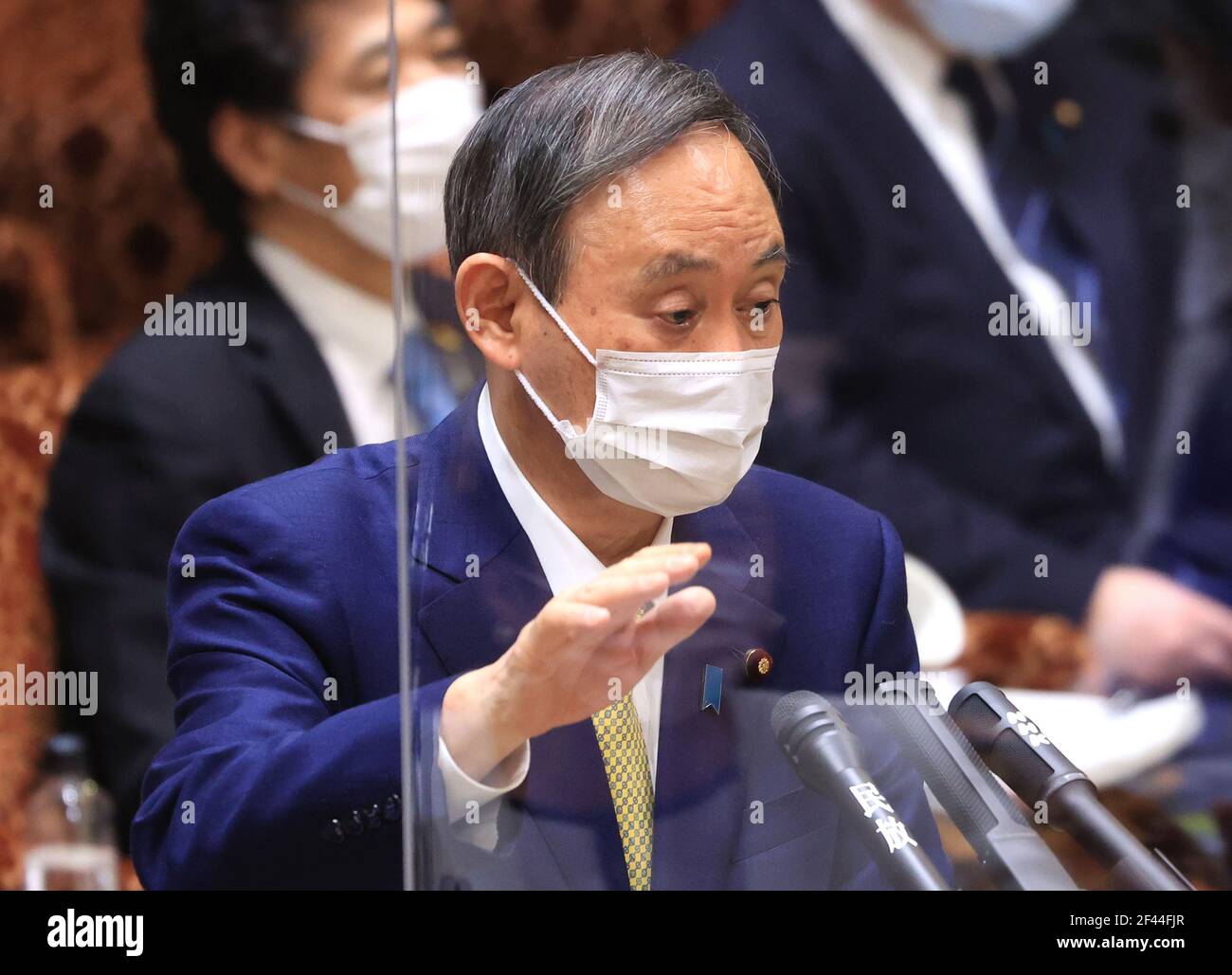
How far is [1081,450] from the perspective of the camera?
1865 mm

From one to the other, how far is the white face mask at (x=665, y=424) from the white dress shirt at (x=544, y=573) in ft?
0.14

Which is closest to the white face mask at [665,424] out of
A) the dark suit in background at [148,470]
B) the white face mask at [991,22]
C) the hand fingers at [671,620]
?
the hand fingers at [671,620]

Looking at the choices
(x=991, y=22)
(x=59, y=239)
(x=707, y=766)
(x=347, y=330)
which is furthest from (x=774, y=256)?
(x=59, y=239)

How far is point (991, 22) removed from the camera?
6.19ft

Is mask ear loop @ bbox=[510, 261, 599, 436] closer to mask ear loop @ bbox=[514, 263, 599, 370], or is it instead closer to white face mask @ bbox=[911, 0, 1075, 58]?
mask ear loop @ bbox=[514, 263, 599, 370]

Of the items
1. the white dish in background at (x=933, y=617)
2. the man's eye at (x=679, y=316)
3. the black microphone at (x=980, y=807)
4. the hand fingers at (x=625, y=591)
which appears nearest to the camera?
the hand fingers at (x=625, y=591)

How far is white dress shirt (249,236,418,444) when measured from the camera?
9.55ft

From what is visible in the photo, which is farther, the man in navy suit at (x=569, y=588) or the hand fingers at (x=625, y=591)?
the man in navy suit at (x=569, y=588)

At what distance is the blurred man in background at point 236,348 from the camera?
2889 mm

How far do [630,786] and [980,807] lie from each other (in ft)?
0.92

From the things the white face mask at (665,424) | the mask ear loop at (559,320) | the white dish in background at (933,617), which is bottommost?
the white dish in background at (933,617)

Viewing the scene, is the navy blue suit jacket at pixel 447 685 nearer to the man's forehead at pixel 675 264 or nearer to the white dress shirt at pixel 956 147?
the man's forehead at pixel 675 264

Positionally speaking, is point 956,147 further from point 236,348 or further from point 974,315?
point 236,348
